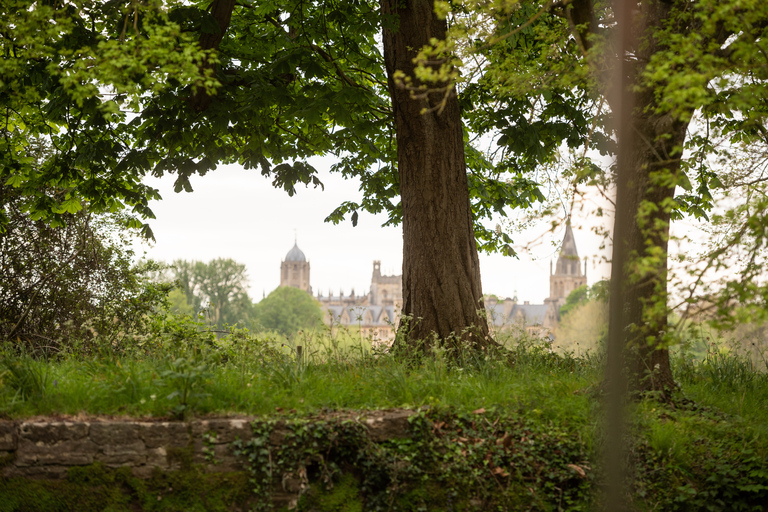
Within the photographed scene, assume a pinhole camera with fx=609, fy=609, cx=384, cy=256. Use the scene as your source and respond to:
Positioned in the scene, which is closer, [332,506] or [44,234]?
[332,506]

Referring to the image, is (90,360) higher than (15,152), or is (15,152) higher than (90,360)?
(15,152)

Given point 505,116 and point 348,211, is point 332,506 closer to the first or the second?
point 505,116

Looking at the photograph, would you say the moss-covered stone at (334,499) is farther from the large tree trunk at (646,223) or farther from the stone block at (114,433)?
the large tree trunk at (646,223)

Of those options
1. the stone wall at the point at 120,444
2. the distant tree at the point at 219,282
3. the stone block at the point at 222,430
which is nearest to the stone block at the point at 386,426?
the stone wall at the point at 120,444

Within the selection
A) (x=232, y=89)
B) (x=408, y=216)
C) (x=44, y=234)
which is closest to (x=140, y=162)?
(x=232, y=89)

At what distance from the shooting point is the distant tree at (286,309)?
268ft

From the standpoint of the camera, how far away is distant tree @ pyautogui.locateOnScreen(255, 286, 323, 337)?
3219 inches

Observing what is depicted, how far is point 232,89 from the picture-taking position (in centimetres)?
870

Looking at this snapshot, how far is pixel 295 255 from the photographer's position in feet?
442

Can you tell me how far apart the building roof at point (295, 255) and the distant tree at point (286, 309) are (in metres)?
46.8

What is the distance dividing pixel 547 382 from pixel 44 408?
15.2ft

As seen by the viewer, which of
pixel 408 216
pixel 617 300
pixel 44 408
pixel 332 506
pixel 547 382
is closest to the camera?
pixel 617 300

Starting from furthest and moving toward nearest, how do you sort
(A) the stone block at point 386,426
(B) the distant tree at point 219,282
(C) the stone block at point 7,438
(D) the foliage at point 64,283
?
(B) the distant tree at point 219,282
(D) the foliage at point 64,283
(A) the stone block at point 386,426
(C) the stone block at point 7,438

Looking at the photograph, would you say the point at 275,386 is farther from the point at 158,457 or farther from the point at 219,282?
the point at 219,282
